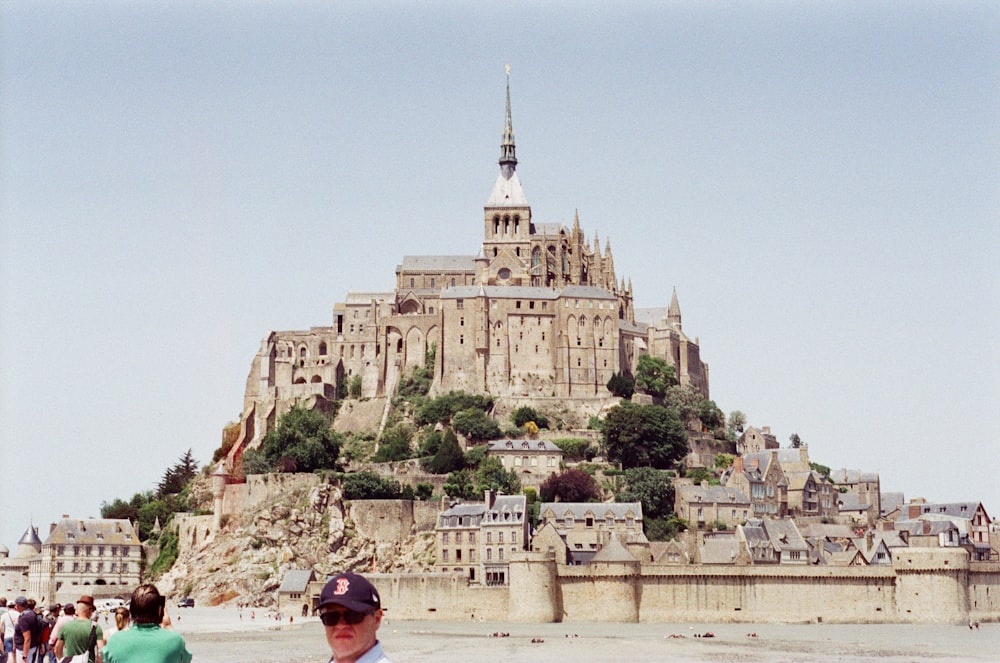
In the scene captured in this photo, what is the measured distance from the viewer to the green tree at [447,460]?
8369 centimetres

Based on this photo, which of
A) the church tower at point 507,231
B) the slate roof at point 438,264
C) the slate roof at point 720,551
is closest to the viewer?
the slate roof at point 720,551

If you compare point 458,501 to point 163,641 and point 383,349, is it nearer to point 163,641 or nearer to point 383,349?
point 383,349

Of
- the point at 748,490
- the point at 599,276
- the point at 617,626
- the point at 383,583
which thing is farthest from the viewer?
the point at 599,276

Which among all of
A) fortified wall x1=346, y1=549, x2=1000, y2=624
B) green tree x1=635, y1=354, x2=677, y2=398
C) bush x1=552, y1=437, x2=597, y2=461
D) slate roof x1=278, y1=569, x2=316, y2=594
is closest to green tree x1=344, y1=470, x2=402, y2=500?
slate roof x1=278, y1=569, x2=316, y2=594

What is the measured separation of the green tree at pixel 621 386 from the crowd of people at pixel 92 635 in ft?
243

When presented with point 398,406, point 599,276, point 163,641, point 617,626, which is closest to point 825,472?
point 599,276

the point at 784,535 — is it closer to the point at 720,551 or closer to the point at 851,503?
the point at 720,551

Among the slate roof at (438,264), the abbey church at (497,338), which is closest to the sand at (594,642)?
the abbey church at (497,338)

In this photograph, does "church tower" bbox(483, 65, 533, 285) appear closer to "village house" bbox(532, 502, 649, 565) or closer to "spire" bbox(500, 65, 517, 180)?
"spire" bbox(500, 65, 517, 180)

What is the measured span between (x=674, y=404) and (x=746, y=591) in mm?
29724

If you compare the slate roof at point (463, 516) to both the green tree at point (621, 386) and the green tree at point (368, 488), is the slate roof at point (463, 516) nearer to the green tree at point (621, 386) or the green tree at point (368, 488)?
the green tree at point (368, 488)

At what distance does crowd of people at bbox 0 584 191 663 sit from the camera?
9219 millimetres

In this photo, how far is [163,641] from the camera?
363 inches

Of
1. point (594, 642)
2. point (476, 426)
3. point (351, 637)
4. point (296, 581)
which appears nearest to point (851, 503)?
point (476, 426)
